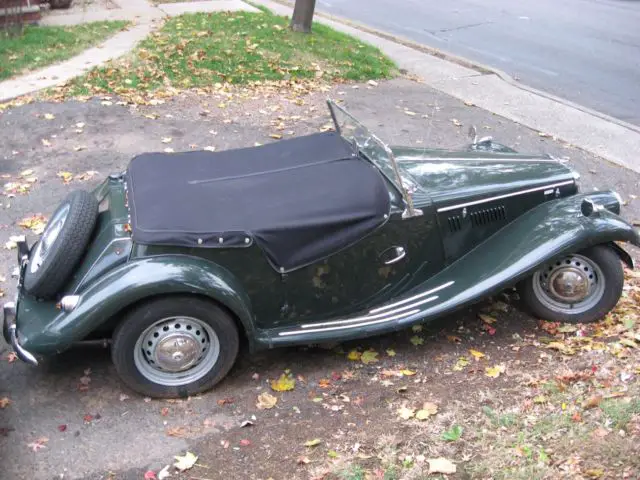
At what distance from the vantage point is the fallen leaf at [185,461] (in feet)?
12.0

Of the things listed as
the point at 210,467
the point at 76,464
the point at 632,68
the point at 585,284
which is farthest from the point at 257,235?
the point at 632,68

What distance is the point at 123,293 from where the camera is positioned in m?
3.82

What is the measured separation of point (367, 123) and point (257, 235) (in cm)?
517

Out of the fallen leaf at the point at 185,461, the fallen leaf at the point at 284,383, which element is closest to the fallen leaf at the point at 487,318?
the fallen leaf at the point at 284,383

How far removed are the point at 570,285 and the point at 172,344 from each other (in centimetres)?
261

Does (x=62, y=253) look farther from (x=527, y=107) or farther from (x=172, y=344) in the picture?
(x=527, y=107)

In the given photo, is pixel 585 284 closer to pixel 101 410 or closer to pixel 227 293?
pixel 227 293

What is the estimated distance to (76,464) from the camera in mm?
3695

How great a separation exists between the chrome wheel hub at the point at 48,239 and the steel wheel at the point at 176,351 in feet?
2.53

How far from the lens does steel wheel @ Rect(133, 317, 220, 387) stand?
13.2 feet

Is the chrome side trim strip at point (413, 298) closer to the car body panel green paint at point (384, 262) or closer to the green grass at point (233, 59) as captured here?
the car body panel green paint at point (384, 262)

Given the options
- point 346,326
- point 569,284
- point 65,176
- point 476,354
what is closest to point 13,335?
point 346,326

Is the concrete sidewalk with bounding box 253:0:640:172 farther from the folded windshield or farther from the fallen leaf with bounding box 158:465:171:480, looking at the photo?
the fallen leaf with bounding box 158:465:171:480

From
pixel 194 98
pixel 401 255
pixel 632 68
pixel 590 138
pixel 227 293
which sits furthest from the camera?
pixel 632 68
